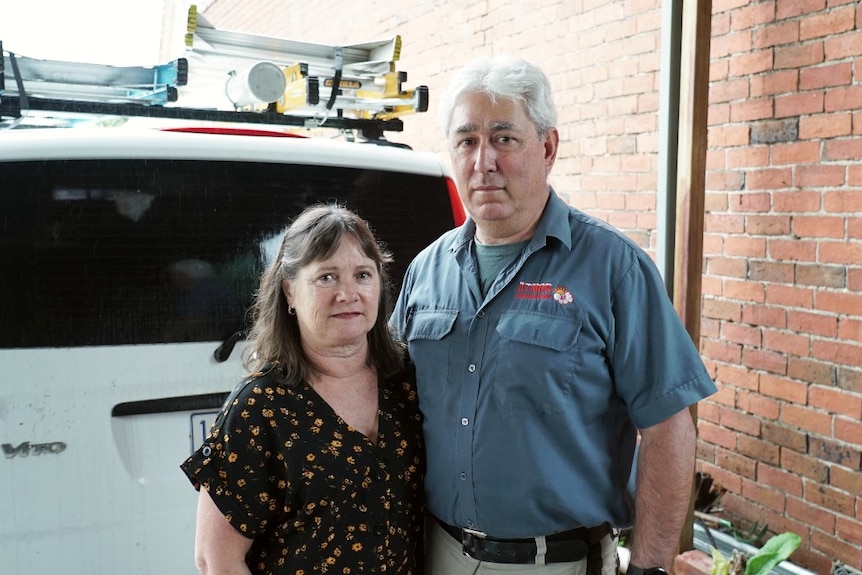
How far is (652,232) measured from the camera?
4.17m

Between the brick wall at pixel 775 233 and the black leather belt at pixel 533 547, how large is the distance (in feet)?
5.81

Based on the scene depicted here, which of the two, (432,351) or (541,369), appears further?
(432,351)

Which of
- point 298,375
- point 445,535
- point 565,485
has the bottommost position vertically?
point 445,535

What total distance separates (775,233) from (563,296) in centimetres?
193

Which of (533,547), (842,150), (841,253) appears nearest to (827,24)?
(842,150)

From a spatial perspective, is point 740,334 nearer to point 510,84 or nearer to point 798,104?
point 798,104

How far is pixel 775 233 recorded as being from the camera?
11.1 feet

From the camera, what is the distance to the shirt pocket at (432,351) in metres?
1.93

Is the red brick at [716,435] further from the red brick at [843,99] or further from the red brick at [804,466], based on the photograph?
the red brick at [843,99]

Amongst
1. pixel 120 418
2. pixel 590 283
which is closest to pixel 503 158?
pixel 590 283

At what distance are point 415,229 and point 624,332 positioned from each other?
38.7 inches

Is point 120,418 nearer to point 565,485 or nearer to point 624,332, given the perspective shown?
point 565,485

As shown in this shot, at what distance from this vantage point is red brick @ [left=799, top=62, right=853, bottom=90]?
120 inches

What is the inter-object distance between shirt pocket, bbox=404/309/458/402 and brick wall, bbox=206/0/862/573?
191 cm
